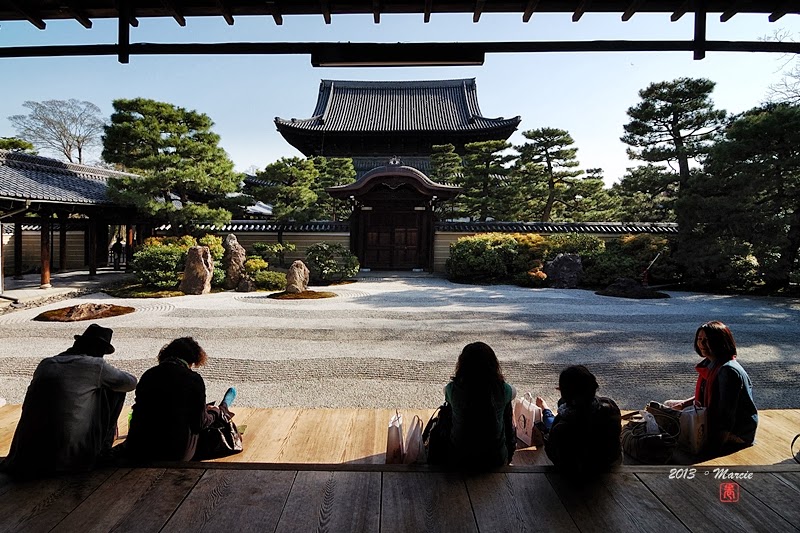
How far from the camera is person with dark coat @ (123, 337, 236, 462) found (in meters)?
2.79

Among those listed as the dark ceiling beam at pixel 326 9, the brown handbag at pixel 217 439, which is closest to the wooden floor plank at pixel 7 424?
the brown handbag at pixel 217 439

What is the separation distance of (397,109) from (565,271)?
1485 cm

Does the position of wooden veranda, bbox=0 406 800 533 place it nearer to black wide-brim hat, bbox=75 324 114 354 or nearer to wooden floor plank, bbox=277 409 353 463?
wooden floor plank, bbox=277 409 353 463

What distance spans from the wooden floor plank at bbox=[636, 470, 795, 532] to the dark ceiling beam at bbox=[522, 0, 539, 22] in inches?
132

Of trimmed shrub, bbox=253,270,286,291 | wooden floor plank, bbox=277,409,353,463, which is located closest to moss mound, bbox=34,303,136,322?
trimmed shrub, bbox=253,270,286,291

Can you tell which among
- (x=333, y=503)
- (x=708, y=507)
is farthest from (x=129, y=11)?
(x=708, y=507)

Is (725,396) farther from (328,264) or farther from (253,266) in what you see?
(253,266)

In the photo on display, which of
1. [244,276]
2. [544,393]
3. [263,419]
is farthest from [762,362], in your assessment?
[244,276]

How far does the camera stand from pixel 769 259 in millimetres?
12992

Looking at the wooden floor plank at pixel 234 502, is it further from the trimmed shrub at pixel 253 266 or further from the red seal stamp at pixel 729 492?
the trimmed shrub at pixel 253 266

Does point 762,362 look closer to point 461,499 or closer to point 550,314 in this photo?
point 550,314

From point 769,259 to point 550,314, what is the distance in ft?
26.8

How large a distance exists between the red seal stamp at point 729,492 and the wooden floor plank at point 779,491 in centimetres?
5

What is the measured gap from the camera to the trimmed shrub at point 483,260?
16.3 m
